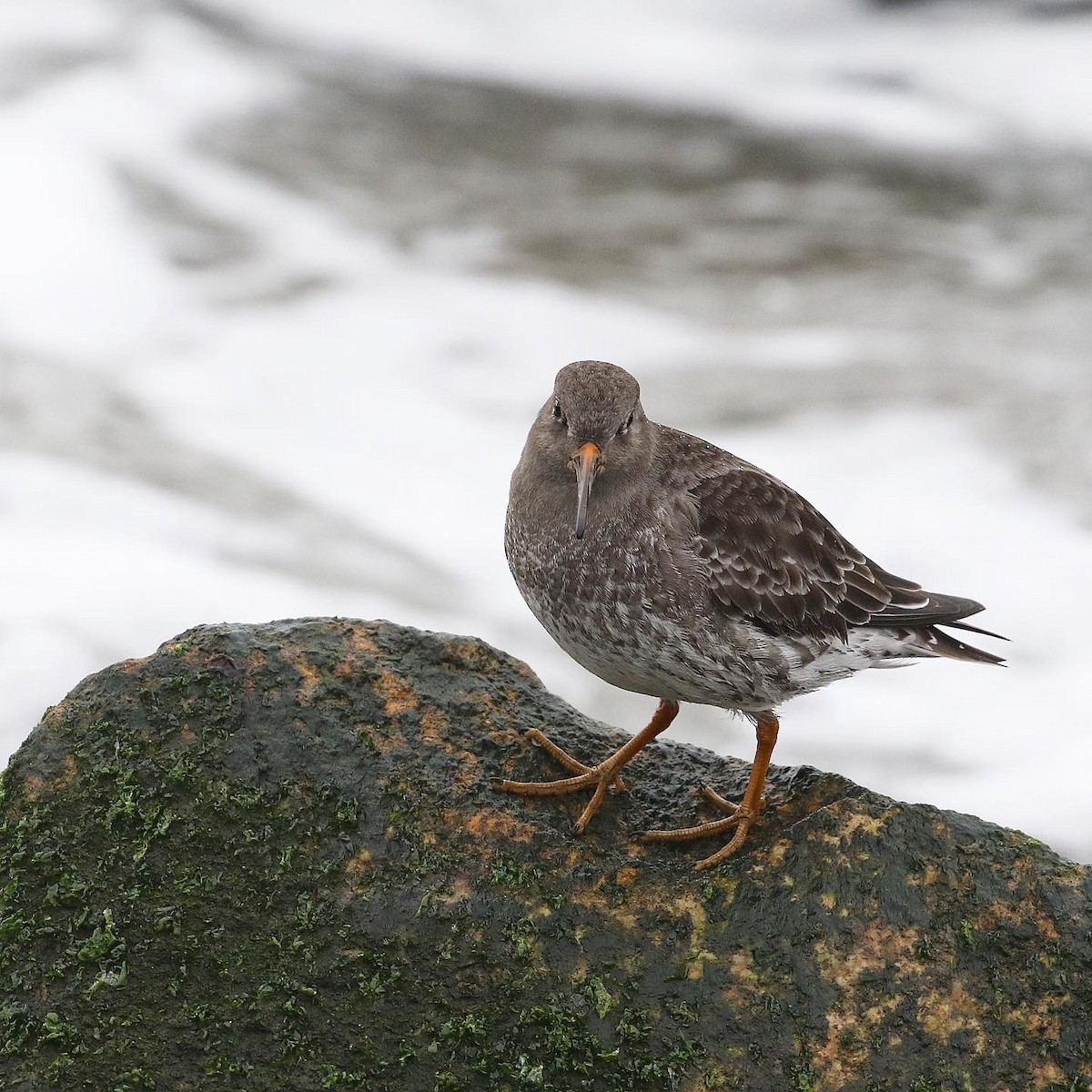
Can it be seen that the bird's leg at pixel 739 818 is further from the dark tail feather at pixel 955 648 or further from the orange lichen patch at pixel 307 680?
the orange lichen patch at pixel 307 680

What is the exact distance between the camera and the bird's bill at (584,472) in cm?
511

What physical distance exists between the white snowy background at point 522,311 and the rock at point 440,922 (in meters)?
4.27

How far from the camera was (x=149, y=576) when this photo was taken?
10273 mm

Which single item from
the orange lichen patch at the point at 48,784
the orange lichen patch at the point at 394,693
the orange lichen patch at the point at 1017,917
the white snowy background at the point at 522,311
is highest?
the white snowy background at the point at 522,311

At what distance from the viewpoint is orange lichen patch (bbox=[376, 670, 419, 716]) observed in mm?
5238

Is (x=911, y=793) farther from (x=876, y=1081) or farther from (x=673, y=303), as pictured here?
(x=673, y=303)

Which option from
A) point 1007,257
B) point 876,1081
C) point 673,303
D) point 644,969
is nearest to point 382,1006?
point 644,969

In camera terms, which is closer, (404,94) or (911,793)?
(911,793)

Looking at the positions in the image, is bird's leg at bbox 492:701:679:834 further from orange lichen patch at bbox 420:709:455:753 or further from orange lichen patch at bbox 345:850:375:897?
orange lichen patch at bbox 345:850:375:897

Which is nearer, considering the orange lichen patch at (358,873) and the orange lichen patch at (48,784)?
the orange lichen patch at (358,873)

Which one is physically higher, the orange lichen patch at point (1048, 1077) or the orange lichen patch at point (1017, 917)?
the orange lichen patch at point (1017, 917)

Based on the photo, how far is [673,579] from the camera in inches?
203

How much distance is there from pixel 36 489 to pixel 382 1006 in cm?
798

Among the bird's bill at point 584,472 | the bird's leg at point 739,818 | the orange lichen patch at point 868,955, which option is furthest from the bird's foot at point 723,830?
the bird's bill at point 584,472
